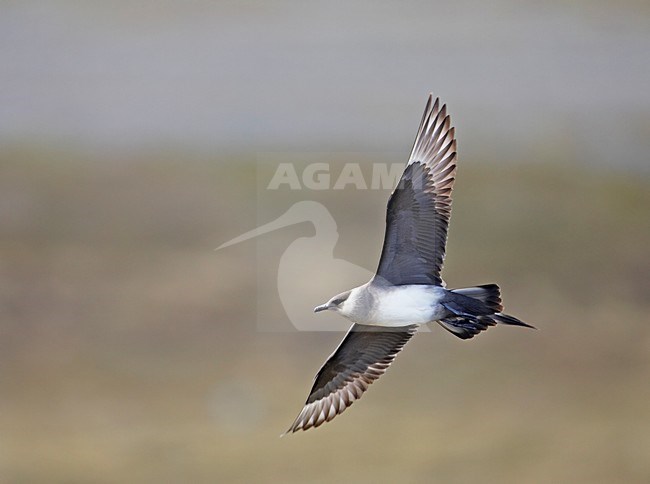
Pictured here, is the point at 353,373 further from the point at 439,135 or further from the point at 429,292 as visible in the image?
the point at 439,135

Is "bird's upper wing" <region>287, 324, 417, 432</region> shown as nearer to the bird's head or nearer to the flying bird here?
the flying bird

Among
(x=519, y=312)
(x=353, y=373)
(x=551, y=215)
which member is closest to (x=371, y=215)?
(x=519, y=312)

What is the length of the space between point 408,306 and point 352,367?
0.97 metres

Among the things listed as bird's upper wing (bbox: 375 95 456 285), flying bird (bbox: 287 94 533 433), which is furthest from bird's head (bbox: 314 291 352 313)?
bird's upper wing (bbox: 375 95 456 285)

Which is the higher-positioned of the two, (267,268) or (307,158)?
(307,158)

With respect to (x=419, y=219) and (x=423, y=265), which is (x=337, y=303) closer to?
(x=423, y=265)

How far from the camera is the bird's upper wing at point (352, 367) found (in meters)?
6.99

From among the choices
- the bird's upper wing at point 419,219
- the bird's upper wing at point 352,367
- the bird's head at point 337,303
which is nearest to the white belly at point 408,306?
the bird's upper wing at point 419,219

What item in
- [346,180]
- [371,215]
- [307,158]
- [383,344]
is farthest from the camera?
[307,158]

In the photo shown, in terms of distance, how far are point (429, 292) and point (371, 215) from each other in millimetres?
11203

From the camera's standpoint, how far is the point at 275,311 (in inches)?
722

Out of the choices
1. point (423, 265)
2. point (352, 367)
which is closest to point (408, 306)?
point (423, 265)

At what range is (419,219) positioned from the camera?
636 centimetres

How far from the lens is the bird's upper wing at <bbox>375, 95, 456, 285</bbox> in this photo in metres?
6.35
